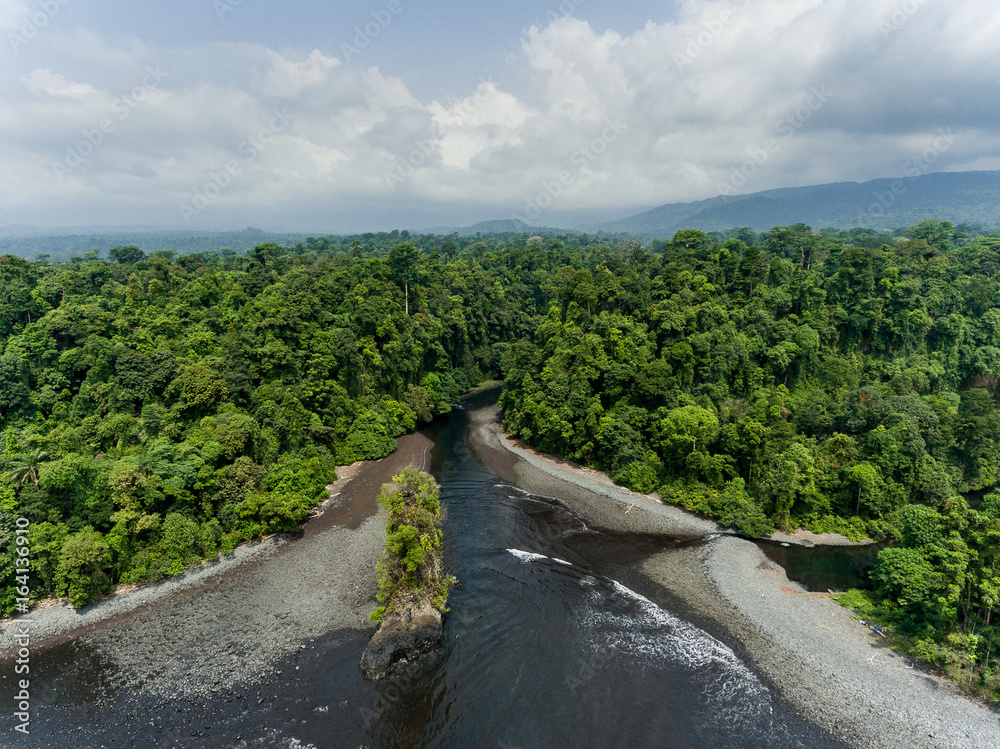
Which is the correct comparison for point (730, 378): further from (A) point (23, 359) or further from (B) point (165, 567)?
(A) point (23, 359)

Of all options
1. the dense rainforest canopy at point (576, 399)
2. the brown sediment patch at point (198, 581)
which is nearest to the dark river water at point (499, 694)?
the brown sediment patch at point (198, 581)

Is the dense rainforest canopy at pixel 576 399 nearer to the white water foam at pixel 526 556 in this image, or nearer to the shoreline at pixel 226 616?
the shoreline at pixel 226 616

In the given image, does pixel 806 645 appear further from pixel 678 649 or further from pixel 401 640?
pixel 401 640

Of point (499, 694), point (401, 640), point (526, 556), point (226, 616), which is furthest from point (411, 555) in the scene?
point (226, 616)

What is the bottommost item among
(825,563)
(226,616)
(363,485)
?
(825,563)

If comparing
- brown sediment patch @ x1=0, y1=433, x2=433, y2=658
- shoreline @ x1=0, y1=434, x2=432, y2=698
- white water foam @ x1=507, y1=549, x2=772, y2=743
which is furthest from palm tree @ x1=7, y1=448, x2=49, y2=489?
white water foam @ x1=507, y1=549, x2=772, y2=743

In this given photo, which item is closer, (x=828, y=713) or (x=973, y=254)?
(x=828, y=713)

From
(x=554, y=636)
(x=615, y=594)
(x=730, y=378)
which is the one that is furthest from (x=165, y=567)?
(x=730, y=378)
